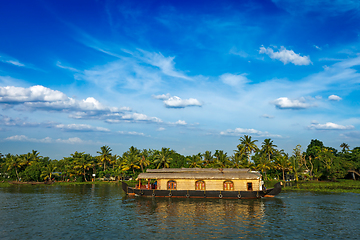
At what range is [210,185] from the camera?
35.9 metres

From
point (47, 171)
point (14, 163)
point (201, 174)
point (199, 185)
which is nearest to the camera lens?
point (199, 185)

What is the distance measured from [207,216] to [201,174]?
40.5ft

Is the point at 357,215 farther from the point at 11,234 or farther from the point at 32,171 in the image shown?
the point at 32,171

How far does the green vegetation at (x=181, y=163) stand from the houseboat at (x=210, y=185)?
Result: 89.0ft

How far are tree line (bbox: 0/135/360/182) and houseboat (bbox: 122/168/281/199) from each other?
27056 millimetres

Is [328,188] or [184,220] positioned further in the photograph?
[328,188]

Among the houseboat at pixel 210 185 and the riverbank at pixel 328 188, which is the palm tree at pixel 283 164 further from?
the houseboat at pixel 210 185

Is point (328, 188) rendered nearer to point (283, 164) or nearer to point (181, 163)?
point (283, 164)

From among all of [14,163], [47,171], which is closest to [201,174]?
[47,171]

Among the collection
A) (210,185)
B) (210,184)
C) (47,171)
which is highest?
(47,171)

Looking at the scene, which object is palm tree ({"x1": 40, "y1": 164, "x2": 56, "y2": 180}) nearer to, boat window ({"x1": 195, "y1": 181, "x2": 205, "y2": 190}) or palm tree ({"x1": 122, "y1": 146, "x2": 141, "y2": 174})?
palm tree ({"x1": 122, "y1": 146, "x2": 141, "y2": 174})

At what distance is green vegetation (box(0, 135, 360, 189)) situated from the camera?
65062mm

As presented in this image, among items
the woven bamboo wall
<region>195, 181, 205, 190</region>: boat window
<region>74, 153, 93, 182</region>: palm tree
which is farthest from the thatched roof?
<region>74, 153, 93, 182</region>: palm tree

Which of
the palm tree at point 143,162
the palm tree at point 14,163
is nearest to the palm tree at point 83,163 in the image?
the palm tree at point 143,162
